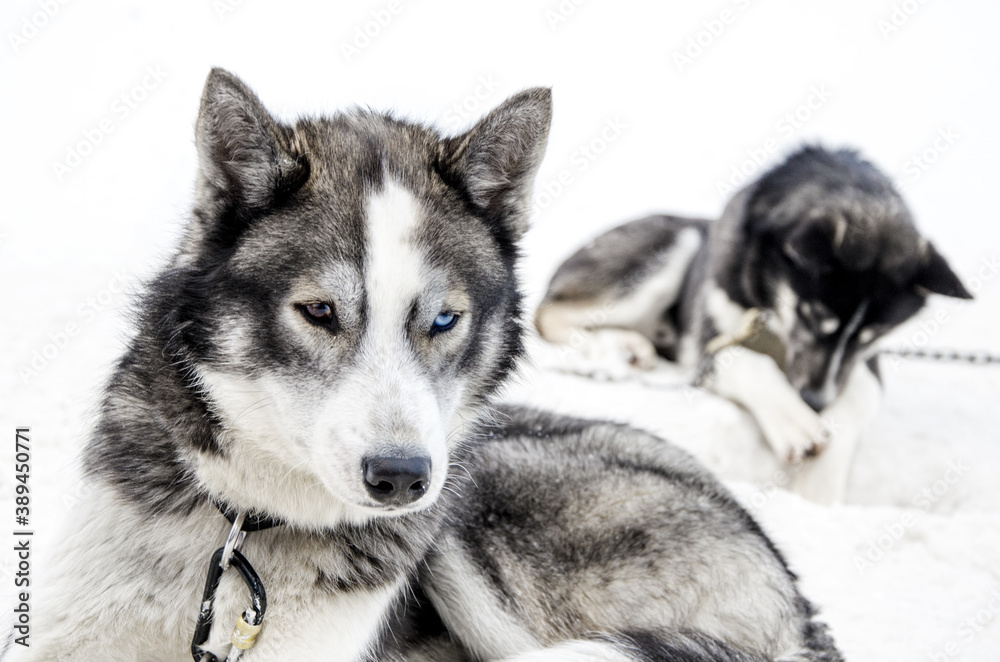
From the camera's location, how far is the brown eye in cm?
192

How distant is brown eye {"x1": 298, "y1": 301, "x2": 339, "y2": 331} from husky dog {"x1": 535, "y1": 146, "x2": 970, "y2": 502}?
368 cm

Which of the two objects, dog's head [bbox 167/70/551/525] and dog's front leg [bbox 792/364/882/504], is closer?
dog's head [bbox 167/70/551/525]

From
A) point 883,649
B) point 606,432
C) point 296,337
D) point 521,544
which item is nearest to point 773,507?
point 883,649

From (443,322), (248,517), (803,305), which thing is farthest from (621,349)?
(248,517)

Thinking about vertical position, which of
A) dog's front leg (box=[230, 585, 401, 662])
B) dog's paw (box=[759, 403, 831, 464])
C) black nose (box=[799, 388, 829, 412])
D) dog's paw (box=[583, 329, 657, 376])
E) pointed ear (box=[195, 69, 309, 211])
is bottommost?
dog's paw (box=[583, 329, 657, 376])

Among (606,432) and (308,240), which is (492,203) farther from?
(606,432)

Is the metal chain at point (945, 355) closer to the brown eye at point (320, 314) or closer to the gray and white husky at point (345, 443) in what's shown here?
the gray and white husky at point (345, 443)

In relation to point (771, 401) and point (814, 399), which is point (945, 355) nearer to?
point (814, 399)

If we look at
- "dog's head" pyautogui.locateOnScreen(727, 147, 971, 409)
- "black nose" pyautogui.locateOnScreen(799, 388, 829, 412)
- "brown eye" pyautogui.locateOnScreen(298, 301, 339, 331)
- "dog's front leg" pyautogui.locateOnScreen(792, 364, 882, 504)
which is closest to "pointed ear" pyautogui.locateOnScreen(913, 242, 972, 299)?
"dog's head" pyautogui.locateOnScreen(727, 147, 971, 409)

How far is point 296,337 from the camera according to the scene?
1.92m

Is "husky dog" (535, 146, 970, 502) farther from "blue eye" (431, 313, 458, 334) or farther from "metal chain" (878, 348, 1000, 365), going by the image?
"blue eye" (431, 313, 458, 334)

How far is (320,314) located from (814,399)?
415 cm

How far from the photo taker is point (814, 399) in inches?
205

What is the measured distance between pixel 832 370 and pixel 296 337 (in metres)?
4.29
